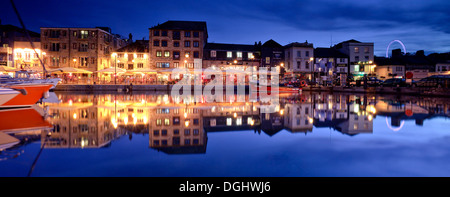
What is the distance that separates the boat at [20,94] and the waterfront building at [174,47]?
39816mm

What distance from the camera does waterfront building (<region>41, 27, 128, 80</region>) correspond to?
182 ft

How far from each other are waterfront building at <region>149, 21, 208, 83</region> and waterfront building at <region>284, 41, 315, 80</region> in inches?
794

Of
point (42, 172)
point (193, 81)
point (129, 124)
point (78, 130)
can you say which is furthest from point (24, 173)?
point (193, 81)

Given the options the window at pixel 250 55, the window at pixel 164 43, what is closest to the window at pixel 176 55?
the window at pixel 164 43

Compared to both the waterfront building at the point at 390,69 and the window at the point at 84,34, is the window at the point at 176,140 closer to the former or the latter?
the window at the point at 84,34

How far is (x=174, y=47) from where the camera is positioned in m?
59.1

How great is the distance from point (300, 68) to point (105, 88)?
4043 cm

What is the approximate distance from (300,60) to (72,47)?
150ft

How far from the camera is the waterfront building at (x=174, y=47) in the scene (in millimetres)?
58500

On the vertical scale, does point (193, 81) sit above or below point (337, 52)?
below

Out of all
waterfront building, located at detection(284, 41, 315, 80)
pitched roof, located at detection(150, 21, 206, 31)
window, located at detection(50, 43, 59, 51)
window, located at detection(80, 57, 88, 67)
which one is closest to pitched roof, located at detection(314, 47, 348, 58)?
waterfront building, located at detection(284, 41, 315, 80)

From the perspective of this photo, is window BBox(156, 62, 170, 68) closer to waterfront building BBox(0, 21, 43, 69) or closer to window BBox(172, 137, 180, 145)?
waterfront building BBox(0, 21, 43, 69)
